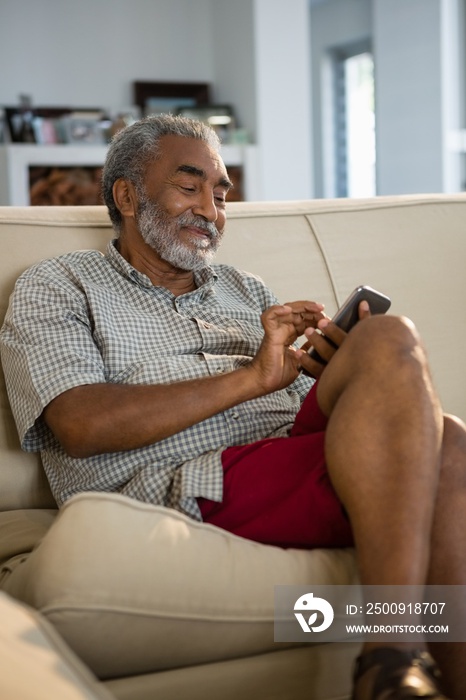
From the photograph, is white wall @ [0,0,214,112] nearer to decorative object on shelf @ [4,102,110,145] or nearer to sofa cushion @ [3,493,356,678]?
decorative object on shelf @ [4,102,110,145]

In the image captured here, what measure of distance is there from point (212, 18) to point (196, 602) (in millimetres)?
5608

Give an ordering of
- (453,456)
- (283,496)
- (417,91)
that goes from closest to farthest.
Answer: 1. (453,456)
2. (283,496)
3. (417,91)

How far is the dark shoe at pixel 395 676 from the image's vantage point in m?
1.01

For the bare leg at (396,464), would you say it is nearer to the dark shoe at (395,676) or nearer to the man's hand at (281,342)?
the dark shoe at (395,676)

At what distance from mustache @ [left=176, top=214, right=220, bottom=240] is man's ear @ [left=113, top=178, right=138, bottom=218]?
107 mm


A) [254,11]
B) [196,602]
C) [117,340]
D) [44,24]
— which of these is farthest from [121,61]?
[196,602]

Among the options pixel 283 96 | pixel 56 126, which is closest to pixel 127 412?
pixel 56 126

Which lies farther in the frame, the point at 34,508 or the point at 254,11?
the point at 254,11

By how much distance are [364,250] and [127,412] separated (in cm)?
82

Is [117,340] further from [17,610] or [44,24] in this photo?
[44,24]

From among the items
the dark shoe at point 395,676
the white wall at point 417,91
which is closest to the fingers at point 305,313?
the dark shoe at point 395,676

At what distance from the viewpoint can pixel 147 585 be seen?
1179 millimetres

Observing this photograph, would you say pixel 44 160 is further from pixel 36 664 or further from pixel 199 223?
pixel 36 664

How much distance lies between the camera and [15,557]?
1.42 meters
